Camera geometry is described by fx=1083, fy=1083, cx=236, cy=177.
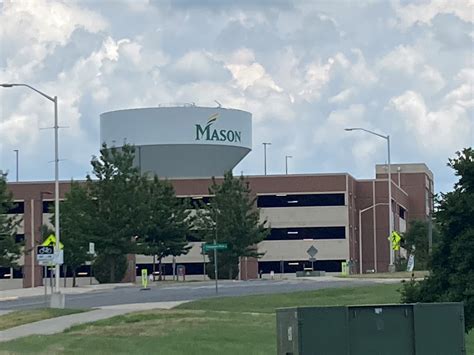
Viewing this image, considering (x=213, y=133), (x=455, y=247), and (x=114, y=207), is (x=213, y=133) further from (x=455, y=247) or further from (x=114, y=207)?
(x=455, y=247)

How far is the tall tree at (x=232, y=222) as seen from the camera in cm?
7569

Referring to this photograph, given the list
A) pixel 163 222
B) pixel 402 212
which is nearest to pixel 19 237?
pixel 163 222

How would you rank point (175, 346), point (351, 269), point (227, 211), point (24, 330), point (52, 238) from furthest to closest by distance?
point (351, 269) → point (227, 211) → point (52, 238) → point (24, 330) → point (175, 346)

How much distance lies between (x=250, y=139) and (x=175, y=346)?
77.9 m

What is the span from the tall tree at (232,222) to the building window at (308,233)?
63.6 feet

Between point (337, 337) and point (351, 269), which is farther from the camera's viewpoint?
point (351, 269)

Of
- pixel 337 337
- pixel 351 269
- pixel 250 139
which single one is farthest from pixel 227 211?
pixel 337 337

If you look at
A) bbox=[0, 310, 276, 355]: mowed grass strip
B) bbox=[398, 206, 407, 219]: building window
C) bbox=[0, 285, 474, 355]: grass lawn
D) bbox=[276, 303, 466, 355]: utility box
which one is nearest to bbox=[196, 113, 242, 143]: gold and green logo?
bbox=[398, 206, 407, 219]: building window

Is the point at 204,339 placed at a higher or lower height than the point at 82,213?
lower

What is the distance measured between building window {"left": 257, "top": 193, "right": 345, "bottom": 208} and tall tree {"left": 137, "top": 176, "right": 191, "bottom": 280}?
22.1 metres

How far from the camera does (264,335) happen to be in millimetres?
26281

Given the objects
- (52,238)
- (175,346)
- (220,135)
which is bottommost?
(175,346)

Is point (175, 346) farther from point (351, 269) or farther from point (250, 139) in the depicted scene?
point (250, 139)

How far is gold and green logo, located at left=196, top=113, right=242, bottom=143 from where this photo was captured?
94.8 m
